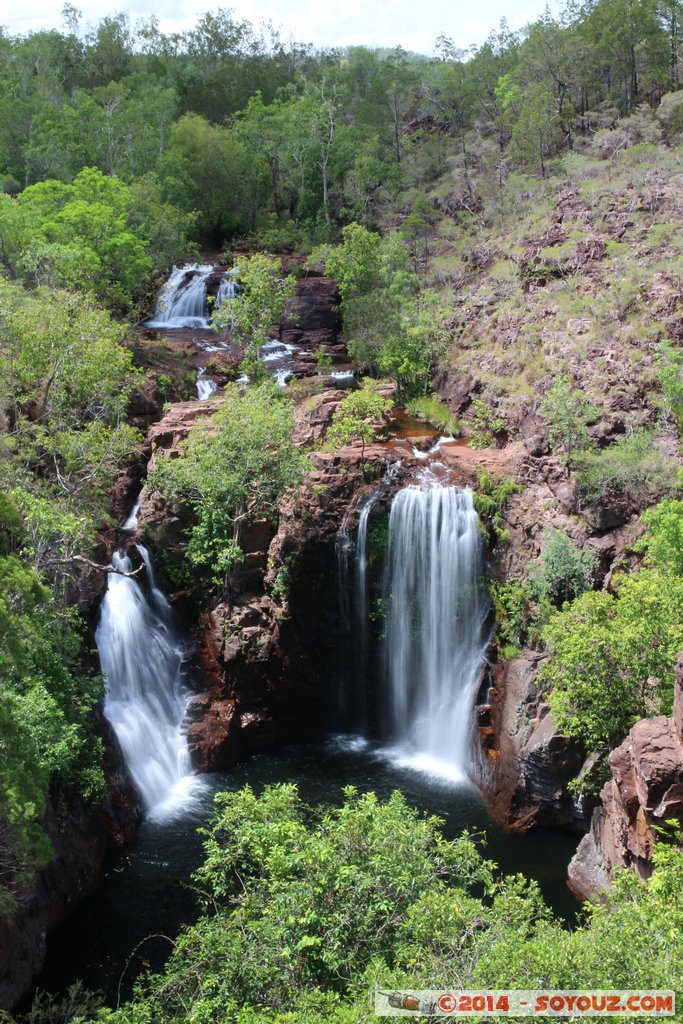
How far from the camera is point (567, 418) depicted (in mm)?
25984

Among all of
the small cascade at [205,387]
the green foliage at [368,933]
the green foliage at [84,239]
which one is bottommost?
the green foliage at [368,933]

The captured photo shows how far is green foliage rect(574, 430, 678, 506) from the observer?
24.0m

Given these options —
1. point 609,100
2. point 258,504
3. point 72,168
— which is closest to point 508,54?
point 609,100

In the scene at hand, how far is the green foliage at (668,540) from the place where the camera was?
19.6m

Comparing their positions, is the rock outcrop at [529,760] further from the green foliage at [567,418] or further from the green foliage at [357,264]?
the green foliage at [357,264]

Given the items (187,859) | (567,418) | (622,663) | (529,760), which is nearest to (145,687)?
(187,859)

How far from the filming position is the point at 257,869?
1611 cm

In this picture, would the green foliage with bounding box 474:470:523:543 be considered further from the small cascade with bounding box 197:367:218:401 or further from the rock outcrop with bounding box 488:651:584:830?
the small cascade with bounding box 197:367:218:401

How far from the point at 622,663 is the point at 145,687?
44.4ft

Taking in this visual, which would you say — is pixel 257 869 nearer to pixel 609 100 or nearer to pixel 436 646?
pixel 436 646

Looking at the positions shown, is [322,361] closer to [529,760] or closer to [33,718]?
[529,760]

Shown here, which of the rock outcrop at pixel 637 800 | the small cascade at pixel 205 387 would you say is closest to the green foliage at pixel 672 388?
the rock outcrop at pixel 637 800

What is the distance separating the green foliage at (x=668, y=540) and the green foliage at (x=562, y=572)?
233 centimetres

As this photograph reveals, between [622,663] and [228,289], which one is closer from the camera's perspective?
[622,663]
